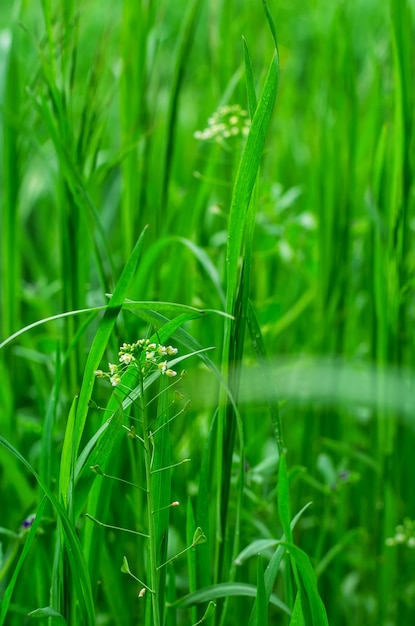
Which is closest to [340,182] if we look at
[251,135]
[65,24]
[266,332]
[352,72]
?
[352,72]

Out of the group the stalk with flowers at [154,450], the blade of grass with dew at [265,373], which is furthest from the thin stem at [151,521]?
the blade of grass with dew at [265,373]

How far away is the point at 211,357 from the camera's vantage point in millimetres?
956

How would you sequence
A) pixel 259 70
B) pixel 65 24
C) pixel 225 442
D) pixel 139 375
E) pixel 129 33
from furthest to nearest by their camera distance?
pixel 259 70, pixel 129 33, pixel 65 24, pixel 225 442, pixel 139 375

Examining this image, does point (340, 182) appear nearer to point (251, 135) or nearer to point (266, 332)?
point (266, 332)

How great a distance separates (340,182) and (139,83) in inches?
10.9

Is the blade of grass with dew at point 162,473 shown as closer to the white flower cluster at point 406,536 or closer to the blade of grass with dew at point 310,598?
the blade of grass with dew at point 310,598

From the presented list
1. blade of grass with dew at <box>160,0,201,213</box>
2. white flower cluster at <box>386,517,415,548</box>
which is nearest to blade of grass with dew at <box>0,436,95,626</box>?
white flower cluster at <box>386,517,415,548</box>

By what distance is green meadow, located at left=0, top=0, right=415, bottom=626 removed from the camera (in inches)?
24.8

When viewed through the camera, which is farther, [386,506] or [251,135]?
[386,506]

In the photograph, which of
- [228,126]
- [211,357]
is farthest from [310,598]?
[228,126]

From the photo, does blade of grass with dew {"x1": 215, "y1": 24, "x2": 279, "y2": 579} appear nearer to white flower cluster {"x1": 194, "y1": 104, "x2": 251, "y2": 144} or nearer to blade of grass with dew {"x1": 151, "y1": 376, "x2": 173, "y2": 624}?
blade of grass with dew {"x1": 151, "y1": 376, "x2": 173, "y2": 624}

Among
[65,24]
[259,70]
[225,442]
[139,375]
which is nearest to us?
[139,375]

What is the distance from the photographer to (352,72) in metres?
1.06

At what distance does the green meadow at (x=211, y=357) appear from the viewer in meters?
0.63
